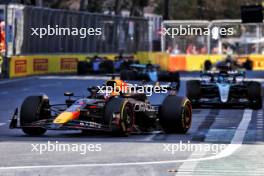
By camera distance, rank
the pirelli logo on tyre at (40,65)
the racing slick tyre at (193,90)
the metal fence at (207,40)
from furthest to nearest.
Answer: the metal fence at (207,40) → the pirelli logo on tyre at (40,65) → the racing slick tyre at (193,90)

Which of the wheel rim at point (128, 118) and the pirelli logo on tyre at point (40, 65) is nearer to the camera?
the wheel rim at point (128, 118)

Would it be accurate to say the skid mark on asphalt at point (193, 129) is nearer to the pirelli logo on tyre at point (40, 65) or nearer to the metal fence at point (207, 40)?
the pirelli logo on tyre at point (40, 65)

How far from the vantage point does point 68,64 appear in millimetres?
52875

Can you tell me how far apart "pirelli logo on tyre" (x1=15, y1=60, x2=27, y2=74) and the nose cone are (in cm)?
2823

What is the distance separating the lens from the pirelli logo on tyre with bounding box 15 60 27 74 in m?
44.1

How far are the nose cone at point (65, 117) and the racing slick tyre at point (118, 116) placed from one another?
1.59 feet

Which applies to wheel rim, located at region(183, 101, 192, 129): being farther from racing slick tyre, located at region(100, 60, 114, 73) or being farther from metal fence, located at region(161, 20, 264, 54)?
metal fence, located at region(161, 20, 264, 54)

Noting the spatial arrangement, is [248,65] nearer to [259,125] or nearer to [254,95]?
[254,95]

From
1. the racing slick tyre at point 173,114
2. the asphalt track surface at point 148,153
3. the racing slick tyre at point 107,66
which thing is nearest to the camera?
the asphalt track surface at point 148,153

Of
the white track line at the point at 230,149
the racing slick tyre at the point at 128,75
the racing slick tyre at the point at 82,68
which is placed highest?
the white track line at the point at 230,149

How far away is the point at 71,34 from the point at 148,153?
42.2 meters

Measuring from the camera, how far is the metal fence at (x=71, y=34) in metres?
47.7

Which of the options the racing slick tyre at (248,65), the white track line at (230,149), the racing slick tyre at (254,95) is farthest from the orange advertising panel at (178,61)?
the white track line at (230,149)

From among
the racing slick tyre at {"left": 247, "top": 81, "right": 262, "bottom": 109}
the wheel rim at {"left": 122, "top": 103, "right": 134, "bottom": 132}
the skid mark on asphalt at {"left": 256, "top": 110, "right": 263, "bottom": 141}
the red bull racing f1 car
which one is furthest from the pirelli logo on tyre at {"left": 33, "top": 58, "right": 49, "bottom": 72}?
the wheel rim at {"left": 122, "top": 103, "right": 134, "bottom": 132}
